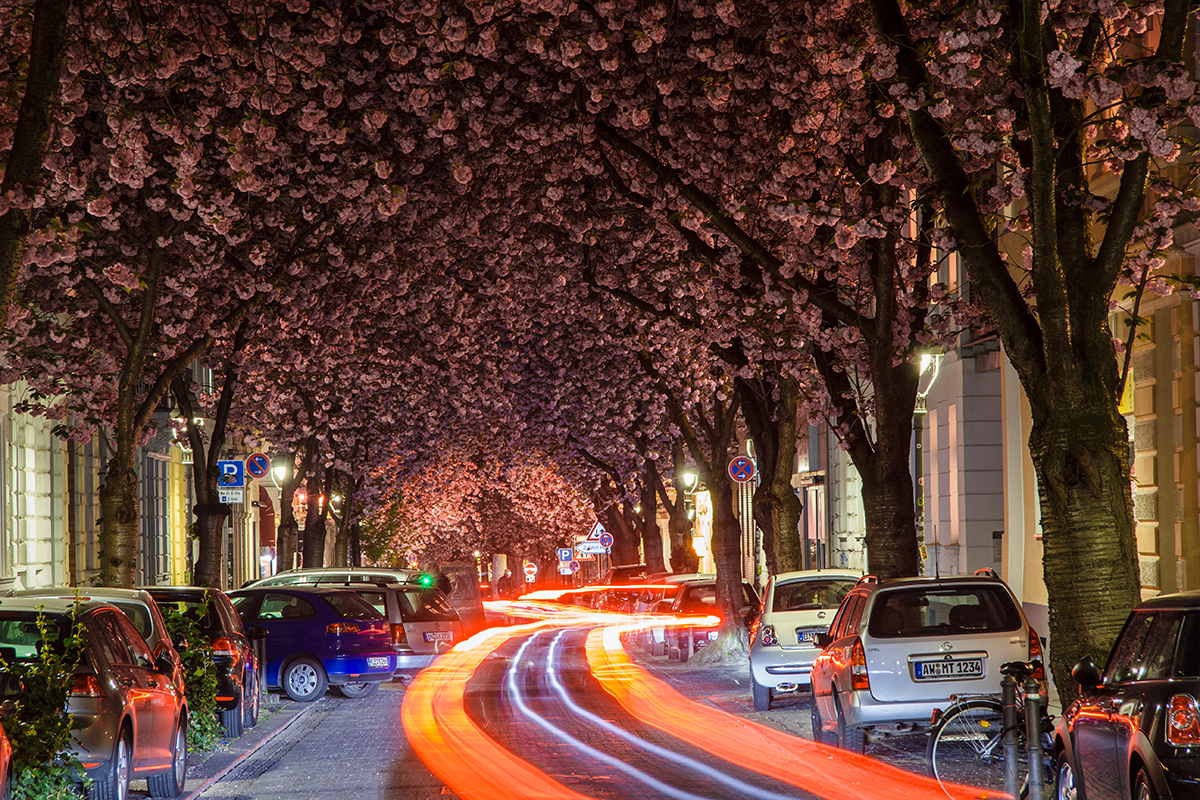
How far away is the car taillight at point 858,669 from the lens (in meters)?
13.1

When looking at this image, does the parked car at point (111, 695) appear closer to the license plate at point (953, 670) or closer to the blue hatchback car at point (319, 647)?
the license plate at point (953, 670)

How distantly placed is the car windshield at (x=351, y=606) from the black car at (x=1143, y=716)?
14.0 meters

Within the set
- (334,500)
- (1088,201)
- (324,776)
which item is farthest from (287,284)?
(334,500)

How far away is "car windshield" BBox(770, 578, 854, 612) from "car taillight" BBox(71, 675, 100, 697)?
10.1 meters

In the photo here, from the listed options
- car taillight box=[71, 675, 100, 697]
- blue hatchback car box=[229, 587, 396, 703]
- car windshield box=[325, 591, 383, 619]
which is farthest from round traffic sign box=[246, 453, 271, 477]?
car taillight box=[71, 675, 100, 697]

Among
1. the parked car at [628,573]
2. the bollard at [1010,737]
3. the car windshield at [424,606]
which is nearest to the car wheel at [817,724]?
the bollard at [1010,737]

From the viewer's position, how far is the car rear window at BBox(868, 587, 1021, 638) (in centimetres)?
1327

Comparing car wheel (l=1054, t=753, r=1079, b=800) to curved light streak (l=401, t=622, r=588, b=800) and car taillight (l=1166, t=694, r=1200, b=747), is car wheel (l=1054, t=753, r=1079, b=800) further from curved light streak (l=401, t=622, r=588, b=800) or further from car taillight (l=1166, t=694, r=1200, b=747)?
curved light streak (l=401, t=622, r=588, b=800)

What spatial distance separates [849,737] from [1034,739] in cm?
404

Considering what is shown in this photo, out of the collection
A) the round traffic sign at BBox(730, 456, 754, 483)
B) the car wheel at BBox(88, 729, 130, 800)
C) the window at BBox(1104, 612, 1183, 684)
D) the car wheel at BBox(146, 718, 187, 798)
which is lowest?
the car wheel at BBox(146, 718, 187, 798)

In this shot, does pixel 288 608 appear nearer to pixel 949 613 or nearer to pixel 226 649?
pixel 226 649

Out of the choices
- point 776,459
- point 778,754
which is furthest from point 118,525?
point 778,754

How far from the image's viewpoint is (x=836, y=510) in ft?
136

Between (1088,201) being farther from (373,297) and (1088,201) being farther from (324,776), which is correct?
(373,297)
